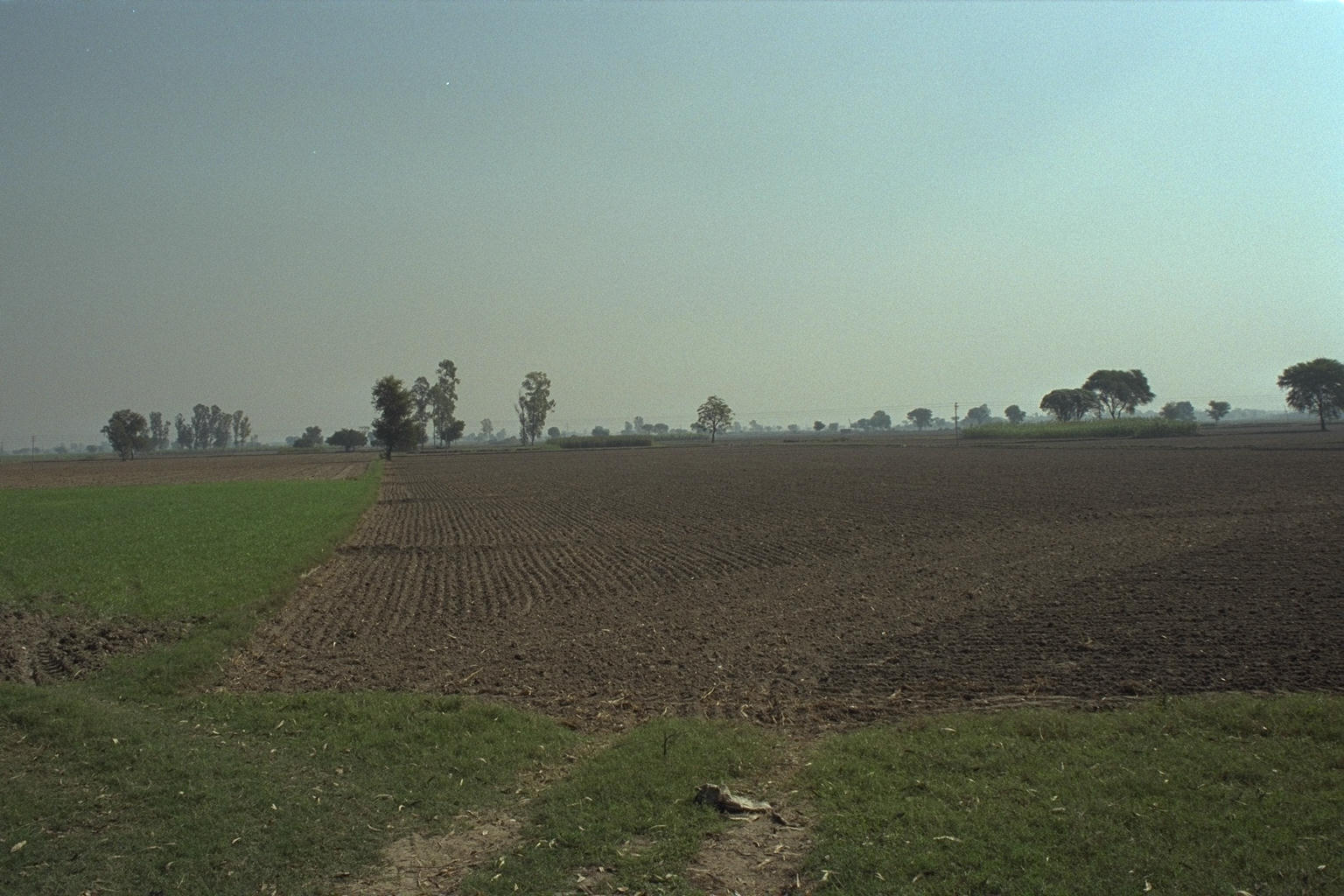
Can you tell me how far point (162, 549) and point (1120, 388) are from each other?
17197cm

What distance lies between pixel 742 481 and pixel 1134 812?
43208 millimetres

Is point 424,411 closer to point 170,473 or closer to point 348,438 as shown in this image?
point 348,438

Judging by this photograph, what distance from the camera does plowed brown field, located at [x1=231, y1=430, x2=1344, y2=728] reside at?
9.60 meters

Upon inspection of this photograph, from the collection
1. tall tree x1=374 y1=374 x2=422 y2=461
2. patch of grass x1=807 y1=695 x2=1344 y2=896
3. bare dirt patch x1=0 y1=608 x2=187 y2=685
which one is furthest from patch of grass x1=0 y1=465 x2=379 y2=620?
tall tree x1=374 y1=374 x2=422 y2=461

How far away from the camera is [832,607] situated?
14.2 m

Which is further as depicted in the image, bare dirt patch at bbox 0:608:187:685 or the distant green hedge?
the distant green hedge

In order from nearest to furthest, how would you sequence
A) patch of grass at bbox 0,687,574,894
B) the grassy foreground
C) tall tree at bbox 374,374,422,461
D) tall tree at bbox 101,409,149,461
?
the grassy foreground
patch of grass at bbox 0,687,574,894
tall tree at bbox 374,374,422,461
tall tree at bbox 101,409,149,461

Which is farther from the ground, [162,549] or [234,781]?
[162,549]

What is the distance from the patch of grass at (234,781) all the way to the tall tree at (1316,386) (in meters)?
133

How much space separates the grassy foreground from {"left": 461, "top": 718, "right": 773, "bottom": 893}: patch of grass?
21 mm

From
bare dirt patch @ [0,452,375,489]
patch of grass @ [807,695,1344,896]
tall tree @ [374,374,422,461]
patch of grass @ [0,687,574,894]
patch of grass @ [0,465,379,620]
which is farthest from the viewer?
tall tree @ [374,374,422,461]

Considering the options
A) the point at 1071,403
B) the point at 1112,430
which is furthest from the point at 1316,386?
the point at 1071,403

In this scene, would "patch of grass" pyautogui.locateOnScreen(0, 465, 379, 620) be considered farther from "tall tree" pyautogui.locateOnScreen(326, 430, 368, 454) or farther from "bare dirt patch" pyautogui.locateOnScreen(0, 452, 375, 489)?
"tall tree" pyautogui.locateOnScreen(326, 430, 368, 454)

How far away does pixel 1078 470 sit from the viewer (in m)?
47.7
